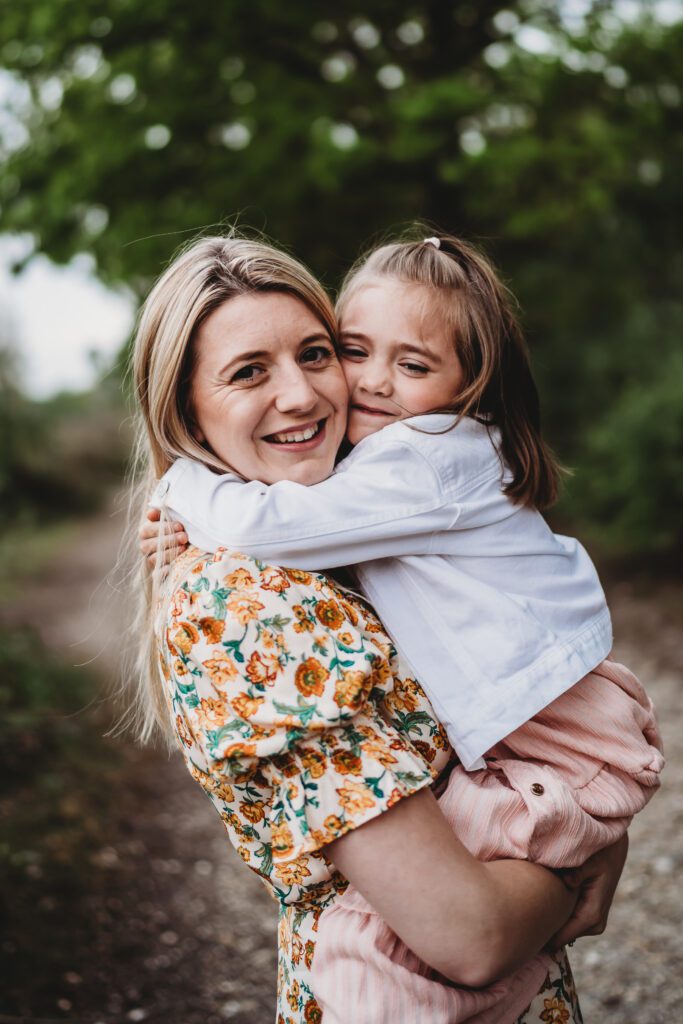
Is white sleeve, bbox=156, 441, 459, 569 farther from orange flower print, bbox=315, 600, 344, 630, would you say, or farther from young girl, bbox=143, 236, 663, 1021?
orange flower print, bbox=315, 600, 344, 630

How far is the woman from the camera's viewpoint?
4.53 ft

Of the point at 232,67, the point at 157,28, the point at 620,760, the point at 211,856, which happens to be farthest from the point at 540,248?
the point at 620,760

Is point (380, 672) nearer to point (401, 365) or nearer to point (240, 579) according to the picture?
point (240, 579)

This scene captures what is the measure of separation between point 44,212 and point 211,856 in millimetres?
6632

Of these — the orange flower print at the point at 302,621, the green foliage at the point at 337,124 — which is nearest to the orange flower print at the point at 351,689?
the orange flower print at the point at 302,621

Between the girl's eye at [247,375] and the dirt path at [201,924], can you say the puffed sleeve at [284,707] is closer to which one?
the girl's eye at [247,375]

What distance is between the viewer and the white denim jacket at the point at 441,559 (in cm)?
158

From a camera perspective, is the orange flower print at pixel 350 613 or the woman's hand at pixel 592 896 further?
the woman's hand at pixel 592 896

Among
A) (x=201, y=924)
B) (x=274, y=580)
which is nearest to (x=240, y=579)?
(x=274, y=580)

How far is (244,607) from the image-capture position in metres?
1.43

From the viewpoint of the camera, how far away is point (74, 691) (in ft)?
20.1

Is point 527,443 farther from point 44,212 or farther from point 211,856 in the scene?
point 44,212

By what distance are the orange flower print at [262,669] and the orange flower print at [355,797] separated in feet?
0.69

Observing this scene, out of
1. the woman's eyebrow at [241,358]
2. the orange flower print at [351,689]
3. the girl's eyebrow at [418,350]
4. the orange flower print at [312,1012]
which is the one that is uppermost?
the woman's eyebrow at [241,358]
